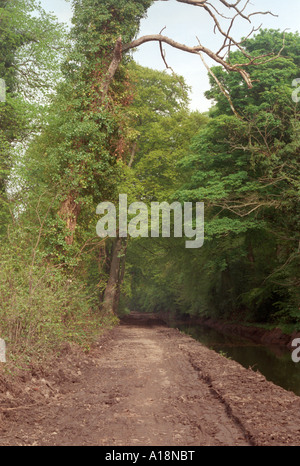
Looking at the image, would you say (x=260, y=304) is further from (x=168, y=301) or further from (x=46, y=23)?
(x=168, y=301)

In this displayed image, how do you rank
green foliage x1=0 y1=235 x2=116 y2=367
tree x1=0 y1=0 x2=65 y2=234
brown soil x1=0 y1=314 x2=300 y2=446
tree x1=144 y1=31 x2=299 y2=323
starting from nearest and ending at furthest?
brown soil x1=0 y1=314 x2=300 y2=446 < green foliage x1=0 y1=235 x2=116 y2=367 < tree x1=144 y1=31 x2=299 y2=323 < tree x1=0 y1=0 x2=65 y2=234

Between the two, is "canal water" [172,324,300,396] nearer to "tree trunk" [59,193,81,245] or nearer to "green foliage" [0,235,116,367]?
"green foliage" [0,235,116,367]

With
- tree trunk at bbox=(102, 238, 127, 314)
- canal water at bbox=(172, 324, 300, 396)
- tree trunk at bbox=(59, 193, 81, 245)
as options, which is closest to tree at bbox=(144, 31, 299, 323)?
canal water at bbox=(172, 324, 300, 396)

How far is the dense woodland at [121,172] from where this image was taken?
11.9m

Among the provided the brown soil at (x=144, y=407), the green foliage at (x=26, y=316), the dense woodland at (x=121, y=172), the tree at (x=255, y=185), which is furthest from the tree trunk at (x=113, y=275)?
the green foliage at (x=26, y=316)

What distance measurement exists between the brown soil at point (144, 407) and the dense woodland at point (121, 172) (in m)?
0.98

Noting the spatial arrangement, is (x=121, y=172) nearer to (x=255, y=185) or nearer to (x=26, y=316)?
(x=255, y=185)

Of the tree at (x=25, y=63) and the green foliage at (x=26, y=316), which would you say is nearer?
the green foliage at (x=26, y=316)

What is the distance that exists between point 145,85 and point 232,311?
16.8 meters

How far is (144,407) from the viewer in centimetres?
648

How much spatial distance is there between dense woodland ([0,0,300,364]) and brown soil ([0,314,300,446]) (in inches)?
38.5

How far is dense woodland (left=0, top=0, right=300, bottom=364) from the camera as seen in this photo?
38.9ft

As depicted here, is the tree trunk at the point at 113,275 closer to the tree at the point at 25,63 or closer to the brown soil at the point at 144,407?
the tree at the point at 25,63

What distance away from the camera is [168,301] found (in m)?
49.1
